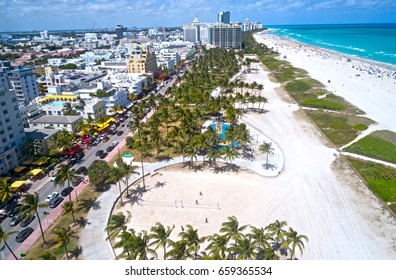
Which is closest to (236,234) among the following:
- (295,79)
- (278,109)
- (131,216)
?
(131,216)

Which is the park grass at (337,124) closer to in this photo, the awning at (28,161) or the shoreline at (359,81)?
the shoreline at (359,81)

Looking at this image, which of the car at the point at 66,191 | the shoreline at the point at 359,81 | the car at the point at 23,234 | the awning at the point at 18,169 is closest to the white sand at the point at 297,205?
the car at the point at 66,191

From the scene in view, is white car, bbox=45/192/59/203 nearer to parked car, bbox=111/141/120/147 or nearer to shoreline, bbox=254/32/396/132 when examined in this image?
parked car, bbox=111/141/120/147

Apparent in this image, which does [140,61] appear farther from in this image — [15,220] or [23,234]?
[23,234]

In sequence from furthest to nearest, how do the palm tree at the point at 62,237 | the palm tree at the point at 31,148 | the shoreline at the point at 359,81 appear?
the shoreline at the point at 359,81 → the palm tree at the point at 31,148 → the palm tree at the point at 62,237

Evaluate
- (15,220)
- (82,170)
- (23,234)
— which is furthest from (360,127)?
(15,220)
